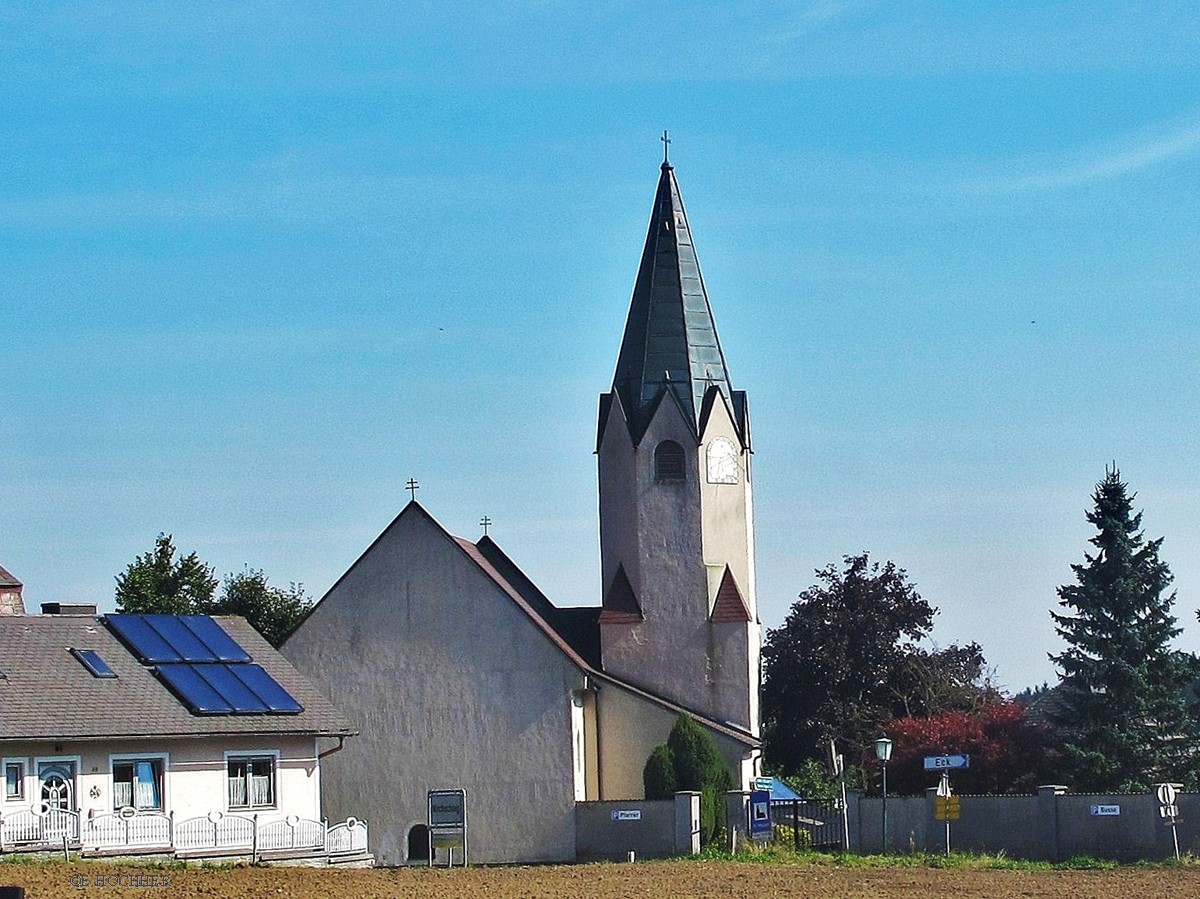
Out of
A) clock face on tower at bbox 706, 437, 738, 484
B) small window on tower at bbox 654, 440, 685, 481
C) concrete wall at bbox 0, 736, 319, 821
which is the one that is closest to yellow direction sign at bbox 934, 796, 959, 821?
clock face on tower at bbox 706, 437, 738, 484

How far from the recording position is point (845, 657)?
6359 centimetres

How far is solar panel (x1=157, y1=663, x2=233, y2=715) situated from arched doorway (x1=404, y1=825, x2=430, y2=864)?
28.8 ft

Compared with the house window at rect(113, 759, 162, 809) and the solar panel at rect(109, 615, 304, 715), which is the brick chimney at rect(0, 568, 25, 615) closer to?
the solar panel at rect(109, 615, 304, 715)

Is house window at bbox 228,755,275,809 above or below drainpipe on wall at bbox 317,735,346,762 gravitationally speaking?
below

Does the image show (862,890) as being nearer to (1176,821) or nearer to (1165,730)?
(1176,821)

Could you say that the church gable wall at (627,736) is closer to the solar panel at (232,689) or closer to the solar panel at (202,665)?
the solar panel at (202,665)

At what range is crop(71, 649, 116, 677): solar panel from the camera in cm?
3853

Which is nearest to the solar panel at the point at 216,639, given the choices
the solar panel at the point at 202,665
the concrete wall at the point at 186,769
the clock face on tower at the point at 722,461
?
the solar panel at the point at 202,665

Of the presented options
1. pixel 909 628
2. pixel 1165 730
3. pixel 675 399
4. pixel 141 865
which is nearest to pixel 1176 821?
pixel 1165 730

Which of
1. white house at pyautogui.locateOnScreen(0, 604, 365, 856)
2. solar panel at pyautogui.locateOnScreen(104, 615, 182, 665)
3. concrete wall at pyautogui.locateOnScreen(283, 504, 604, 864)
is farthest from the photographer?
concrete wall at pyautogui.locateOnScreen(283, 504, 604, 864)

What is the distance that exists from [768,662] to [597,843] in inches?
844

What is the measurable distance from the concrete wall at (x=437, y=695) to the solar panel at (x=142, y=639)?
6624mm

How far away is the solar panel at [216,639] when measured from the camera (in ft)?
138

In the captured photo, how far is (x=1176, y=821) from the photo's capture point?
38312mm
